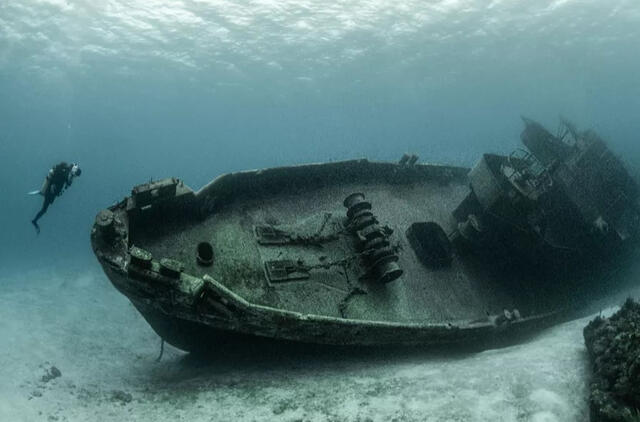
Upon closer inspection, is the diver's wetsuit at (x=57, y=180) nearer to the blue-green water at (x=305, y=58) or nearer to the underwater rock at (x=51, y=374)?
the underwater rock at (x=51, y=374)

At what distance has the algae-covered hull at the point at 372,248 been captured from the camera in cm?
596

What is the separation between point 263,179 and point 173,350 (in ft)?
17.9

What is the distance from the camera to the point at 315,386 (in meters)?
5.92

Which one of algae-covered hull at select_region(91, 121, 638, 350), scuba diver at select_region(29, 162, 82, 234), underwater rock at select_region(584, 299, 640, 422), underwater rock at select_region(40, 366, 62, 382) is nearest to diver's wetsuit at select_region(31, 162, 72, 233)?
scuba diver at select_region(29, 162, 82, 234)

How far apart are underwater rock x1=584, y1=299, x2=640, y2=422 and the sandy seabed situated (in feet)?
0.82

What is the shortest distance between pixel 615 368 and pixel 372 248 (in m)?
3.95

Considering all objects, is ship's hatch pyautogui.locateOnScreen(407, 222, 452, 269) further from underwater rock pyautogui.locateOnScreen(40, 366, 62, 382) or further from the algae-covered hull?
underwater rock pyautogui.locateOnScreen(40, 366, 62, 382)

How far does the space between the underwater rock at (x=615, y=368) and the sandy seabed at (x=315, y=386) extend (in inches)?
9.8

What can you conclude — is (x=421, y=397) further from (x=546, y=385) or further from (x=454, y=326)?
(x=454, y=326)

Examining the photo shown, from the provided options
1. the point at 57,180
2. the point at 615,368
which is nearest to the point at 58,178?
the point at 57,180

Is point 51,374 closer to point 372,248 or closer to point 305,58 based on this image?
point 372,248

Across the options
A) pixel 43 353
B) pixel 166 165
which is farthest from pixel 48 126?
pixel 43 353

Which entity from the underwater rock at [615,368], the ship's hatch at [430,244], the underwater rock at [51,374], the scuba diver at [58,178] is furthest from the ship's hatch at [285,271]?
the scuba diver at [58,178]

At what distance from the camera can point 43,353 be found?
33.7 feet
